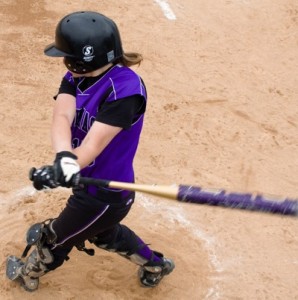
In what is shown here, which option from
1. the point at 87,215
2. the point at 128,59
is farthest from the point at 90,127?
the point at 87,215

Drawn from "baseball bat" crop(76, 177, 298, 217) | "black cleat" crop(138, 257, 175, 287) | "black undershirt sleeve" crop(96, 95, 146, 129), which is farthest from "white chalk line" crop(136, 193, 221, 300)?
"black undershirt sleeve" crop(96, 95, 146, 129)

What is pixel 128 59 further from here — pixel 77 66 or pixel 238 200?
pixel 238 200

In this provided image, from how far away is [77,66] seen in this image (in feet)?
10.9

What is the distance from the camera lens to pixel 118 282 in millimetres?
4539

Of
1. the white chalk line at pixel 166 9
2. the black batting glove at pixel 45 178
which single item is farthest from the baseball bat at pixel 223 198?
the white chalk line at pixel 166 9

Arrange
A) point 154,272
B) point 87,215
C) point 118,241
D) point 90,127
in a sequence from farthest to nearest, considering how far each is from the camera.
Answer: point 154,272
point 118,241
point 87,215
point 90,127

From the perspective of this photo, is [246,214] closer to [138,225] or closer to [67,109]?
[138,225]

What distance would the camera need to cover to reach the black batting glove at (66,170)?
3068 millimetres

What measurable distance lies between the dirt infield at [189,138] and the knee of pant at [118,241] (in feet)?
1.70

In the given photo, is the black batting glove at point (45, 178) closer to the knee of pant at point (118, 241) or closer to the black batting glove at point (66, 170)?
the black batting glove at point (66, 170)

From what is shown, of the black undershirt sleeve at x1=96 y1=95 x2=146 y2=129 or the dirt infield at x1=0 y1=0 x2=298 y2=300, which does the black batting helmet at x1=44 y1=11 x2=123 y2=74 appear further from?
the dirt infield at x1=0 y1=0 x2=298 y2=300

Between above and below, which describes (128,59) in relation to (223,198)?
above

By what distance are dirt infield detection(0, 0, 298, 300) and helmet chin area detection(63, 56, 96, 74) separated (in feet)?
6.30

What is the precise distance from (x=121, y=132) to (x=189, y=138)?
2860mm
